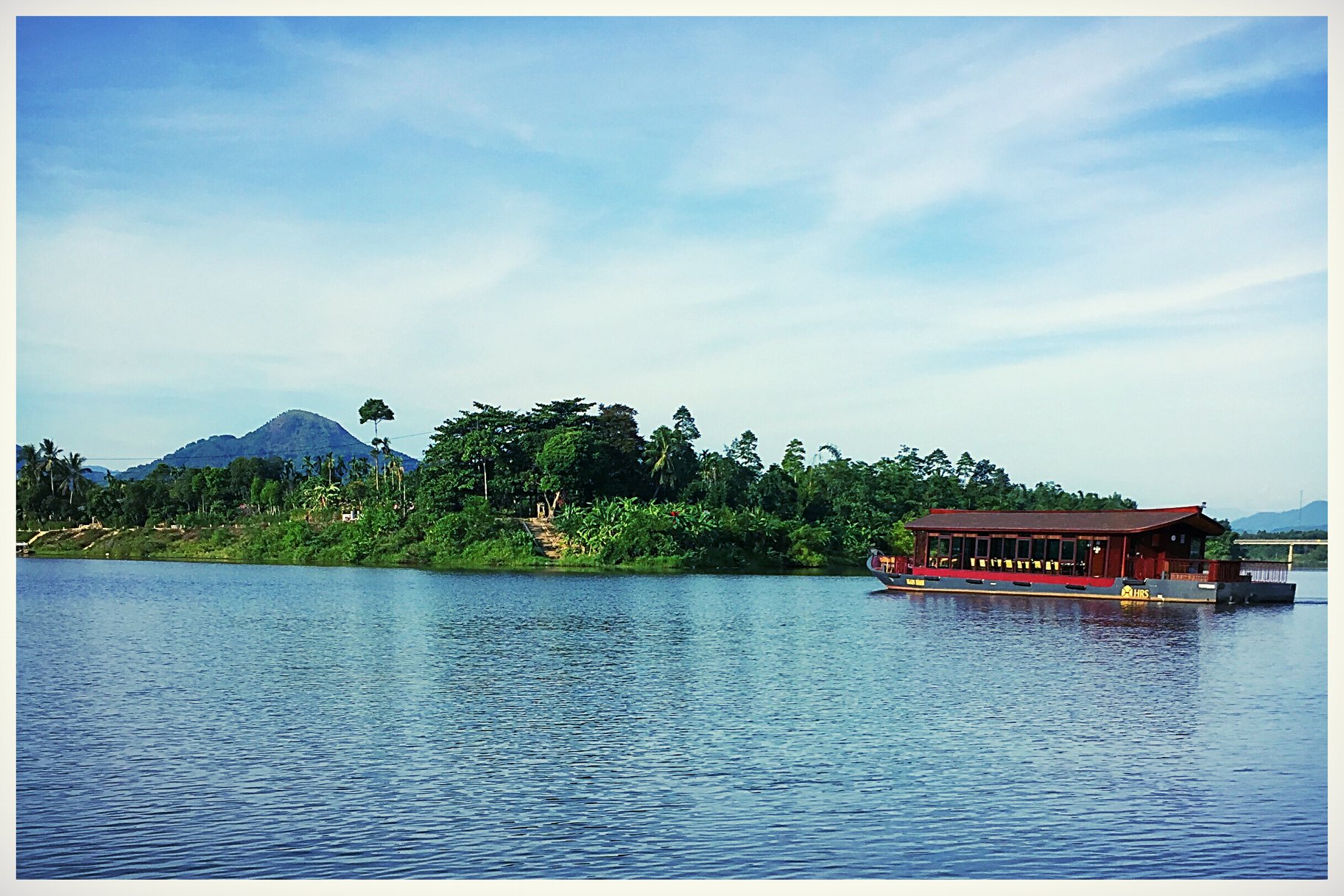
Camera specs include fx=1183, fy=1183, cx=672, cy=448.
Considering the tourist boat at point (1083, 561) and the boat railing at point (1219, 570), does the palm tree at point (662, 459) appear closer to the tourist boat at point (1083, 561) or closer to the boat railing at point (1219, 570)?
the tourist boat at point (1083, 561)

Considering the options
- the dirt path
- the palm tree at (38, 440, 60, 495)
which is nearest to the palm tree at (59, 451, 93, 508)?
the palm tree at (38, 440, 60, 495)

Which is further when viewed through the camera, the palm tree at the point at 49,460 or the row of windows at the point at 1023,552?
the palm tree at the point at 49,460

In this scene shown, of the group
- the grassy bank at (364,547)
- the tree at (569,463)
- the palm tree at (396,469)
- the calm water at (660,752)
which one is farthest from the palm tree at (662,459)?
the calm water at (660,752)

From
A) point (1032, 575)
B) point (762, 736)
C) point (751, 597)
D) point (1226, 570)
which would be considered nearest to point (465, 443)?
point (751, 597)

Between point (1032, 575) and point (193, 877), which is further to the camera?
point (1032, 575)

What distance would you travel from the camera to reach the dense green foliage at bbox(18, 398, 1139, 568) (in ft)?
147

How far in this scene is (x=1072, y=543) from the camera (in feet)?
105

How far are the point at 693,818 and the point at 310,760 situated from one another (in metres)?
3.59

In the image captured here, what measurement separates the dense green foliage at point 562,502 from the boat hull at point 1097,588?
1107 cm

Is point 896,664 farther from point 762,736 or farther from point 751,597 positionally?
point 751,597

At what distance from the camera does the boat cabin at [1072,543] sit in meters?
30.7

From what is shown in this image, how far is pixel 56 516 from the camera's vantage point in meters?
59.9

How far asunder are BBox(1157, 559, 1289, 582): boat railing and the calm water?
26.8ft

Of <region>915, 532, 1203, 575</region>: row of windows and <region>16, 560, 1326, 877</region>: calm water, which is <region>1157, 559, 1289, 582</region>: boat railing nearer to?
<region>915, 532, 1203, 575</region>: row of windows
